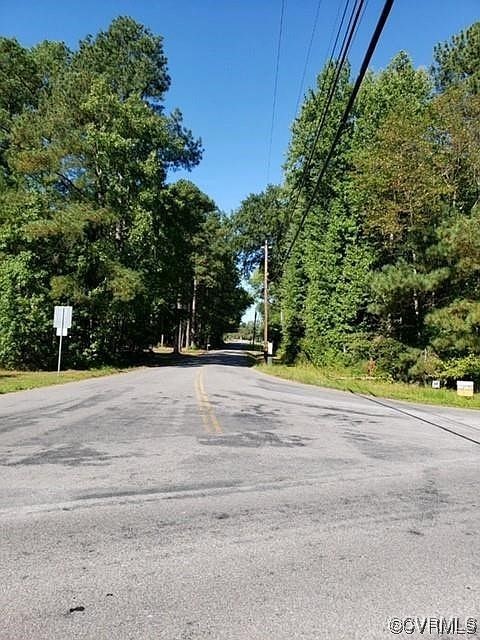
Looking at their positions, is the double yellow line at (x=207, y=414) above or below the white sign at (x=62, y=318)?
below

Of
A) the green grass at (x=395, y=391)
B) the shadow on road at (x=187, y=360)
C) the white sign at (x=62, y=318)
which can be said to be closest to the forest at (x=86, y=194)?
the shadow on road at (x=187, y=360)

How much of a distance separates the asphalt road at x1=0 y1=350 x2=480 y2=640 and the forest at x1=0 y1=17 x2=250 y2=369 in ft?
66.7

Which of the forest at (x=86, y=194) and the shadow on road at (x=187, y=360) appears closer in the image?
the forest at (x=86, y=194)

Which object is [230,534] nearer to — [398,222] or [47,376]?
[47,376]

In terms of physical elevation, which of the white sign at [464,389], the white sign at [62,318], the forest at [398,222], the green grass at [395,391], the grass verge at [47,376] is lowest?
the grass verge at [47,376]

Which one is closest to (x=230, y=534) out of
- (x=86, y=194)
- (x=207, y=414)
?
(x=207, y=414)

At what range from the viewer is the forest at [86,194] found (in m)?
27.5

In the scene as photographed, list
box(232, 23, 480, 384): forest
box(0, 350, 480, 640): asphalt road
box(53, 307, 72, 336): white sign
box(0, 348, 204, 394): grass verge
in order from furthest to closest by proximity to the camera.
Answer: box(53, 307, 72, 336): white sign → box(232, 23, 480, 384): forest → box(0, 348, 204, 394): grass verge → box(0, 350, 480, 640): asphalt road

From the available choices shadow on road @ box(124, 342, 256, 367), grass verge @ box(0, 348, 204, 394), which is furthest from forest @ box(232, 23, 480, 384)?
grass verge @ box(0, 348, 204, 394)

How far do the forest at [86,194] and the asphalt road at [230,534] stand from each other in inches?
801

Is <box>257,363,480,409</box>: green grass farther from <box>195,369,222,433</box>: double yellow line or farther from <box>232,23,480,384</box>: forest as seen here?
<box>195,369,222,433</box>: double yellow line

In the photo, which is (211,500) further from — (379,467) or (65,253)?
(65,253)

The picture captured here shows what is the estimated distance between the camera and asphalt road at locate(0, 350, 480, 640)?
298 centimetres

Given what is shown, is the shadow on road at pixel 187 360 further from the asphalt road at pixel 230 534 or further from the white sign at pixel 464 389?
the asphalt road at pixel 230 534
